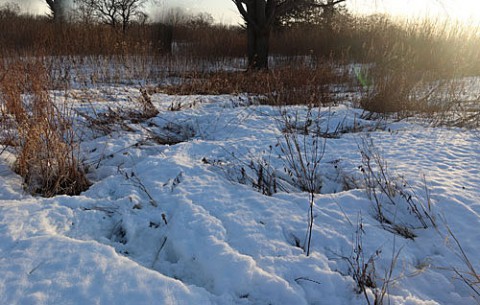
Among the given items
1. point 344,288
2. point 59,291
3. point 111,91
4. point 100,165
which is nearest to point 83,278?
point 59,291

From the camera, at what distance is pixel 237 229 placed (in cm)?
171

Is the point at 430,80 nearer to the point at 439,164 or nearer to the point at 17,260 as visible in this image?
the point at 439,164

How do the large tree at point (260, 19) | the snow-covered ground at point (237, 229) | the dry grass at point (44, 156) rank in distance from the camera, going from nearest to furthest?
the snow-covered ground at point (237, 229) → the dry grass at point (44, 156) → the large tree at point (260, 19)

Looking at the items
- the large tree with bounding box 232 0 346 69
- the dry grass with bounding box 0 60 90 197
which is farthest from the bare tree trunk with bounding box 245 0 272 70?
the dry grass with bounding box 0 60 90 197

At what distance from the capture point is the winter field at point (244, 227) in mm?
1309

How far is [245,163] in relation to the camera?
2.56 metres

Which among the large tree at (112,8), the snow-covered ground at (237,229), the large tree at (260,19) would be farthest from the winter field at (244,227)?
the large tree at (112,8)

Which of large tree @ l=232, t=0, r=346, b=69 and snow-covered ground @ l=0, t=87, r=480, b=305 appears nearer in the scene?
snow-covered ground @ l=0, t=87, r=480, b=305

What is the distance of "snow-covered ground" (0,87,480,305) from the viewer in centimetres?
131

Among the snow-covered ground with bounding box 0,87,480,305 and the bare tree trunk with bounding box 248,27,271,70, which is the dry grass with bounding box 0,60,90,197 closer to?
the snow-covered ground with bounding box 0,87,480,305

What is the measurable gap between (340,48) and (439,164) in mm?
9471

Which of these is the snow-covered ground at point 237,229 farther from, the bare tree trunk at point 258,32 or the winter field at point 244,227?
the bare tree trunk at point 258,32

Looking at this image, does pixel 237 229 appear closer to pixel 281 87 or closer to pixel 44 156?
pixel 44 156

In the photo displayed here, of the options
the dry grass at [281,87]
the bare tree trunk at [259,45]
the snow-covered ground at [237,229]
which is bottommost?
the snow-covered ground at [237,229]
